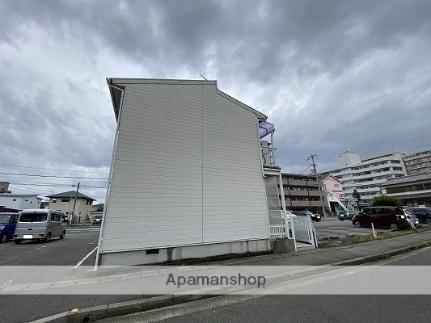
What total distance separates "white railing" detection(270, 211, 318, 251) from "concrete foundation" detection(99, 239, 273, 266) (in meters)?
0.66

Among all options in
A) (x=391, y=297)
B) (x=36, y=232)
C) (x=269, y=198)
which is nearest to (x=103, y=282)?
(x=391, y=297)

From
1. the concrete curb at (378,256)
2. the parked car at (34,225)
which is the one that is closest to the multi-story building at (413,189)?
the concrete curb at (378,256)

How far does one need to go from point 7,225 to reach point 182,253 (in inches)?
566

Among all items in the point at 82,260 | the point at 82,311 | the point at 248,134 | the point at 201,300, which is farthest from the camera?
the point at 248,134

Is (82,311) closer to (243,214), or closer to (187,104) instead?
(243,214)

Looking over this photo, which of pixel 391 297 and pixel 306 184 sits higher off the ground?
pixel 306 184

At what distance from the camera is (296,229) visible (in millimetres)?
11578

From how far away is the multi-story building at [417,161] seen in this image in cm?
7843

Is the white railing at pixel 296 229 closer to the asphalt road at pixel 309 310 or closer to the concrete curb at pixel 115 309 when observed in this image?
the asphalt road at pixel 309 310

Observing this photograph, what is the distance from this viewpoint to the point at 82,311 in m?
4.02

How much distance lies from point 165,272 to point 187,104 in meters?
5.99

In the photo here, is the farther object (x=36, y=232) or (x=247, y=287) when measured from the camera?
(x=36, y=232)

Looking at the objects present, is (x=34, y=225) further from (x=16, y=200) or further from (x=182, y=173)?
(x=16, y=200)

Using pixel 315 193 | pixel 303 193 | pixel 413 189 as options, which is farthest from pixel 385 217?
pixel 413 189
